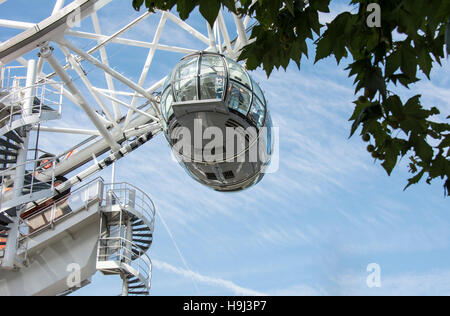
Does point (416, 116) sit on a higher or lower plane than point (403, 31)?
lower

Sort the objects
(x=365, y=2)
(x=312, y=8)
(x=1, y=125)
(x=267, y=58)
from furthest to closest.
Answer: (x=1, y=125) < (x=267, y=58) < (x=312, y=8) < (x=365, y=2)

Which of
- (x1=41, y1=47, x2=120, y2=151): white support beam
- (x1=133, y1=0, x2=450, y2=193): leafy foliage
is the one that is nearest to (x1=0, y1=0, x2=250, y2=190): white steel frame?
(x1=41, y1=47, x2=120, y2=151): white support beam

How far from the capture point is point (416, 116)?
4102 mm

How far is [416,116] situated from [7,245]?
17.4 metres

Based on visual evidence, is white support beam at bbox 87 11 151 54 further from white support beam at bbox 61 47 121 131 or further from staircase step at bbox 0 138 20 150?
staircase step at bbox 0 138 20 150

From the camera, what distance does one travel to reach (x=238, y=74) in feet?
49.6

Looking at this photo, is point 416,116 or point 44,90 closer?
point 416,116

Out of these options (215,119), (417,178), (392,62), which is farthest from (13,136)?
(392,62)

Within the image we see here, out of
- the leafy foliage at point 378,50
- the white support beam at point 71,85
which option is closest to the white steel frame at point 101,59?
the white support beam at point 71,85

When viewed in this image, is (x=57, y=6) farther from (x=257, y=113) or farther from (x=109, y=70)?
(x=257, y=113)

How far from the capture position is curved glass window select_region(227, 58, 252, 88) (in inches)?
590

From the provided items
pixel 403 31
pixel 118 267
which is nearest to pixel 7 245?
pixel 118 267

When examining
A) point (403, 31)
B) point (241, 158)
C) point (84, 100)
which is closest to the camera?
point (403, 31)

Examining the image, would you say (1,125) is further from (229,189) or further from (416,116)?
(416,116)
